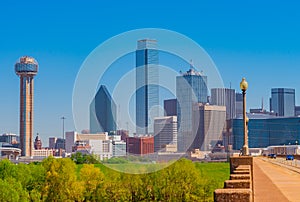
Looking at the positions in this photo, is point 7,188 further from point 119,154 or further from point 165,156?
point 165,156

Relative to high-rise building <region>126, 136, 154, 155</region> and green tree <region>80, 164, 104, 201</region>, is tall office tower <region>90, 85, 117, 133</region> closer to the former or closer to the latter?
high-rise building <region>126, 136, 154, 155</region>

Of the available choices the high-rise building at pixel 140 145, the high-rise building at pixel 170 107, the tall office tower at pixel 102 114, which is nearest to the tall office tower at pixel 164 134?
the high-rise building at pixel 170 107

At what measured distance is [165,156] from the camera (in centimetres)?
5403

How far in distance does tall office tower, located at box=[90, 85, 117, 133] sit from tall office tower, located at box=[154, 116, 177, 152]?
11.9ft

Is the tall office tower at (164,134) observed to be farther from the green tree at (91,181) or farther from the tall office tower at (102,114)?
the green tree at (91,181)

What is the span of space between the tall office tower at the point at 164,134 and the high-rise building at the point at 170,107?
47 centimetres

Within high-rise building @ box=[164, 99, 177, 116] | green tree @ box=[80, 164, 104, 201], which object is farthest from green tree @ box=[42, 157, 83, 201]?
high-rise building @ box=[164, 99, 177, 116]

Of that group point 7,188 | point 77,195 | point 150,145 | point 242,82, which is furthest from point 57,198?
point 242,82

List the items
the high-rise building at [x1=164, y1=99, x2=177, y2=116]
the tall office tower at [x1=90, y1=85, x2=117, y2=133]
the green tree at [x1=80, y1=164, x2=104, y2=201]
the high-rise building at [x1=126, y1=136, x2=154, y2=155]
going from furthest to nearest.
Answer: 1. the green tree at [x1=80, y1=164, x2=104, y2=201]
2. the high-rise building at [x1=164, y1=99, x2=177, y2=116]
3. the high-rise building at [x1=126, y1=136, x2=154, y2=155]
4. the tall office tower at [x1=90, y1=85, x2=117, y2=133]

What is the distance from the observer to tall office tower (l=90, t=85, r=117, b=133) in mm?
37059

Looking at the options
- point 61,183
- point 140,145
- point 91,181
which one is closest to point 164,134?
point 140,145

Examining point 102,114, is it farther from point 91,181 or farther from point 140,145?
point 91,181

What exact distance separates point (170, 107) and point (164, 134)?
291 cm

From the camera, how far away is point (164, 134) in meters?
51.4
